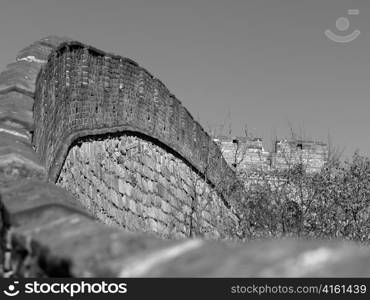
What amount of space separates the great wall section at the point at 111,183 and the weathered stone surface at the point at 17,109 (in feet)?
0.05

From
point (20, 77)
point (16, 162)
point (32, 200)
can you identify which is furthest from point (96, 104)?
point (32, 200)

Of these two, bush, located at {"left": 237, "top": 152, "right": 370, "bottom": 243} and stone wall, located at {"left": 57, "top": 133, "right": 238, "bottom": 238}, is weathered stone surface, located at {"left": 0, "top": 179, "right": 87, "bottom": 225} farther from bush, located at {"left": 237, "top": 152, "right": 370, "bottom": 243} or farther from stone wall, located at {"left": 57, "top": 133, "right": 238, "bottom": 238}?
bush, located at {"left": 237, "top": 152, "right": 370, "bottom": 243}

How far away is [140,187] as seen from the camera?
8695mm

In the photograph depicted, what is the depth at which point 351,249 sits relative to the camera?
1.70 metres

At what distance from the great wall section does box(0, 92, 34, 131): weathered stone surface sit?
0.01 meters

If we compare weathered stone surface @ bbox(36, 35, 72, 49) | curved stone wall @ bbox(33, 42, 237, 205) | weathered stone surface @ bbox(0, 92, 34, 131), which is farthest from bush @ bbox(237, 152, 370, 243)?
weathered stone surface @ bbox(0, 92, 34, 131)

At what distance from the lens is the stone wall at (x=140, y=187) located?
682 cm

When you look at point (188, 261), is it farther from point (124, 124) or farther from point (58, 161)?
point (124, 124)

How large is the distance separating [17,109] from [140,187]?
131 inches

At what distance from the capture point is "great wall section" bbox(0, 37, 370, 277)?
6.19 feet

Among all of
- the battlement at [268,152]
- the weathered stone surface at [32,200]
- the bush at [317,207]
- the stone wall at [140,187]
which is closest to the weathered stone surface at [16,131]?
the stone wall at [140,187]

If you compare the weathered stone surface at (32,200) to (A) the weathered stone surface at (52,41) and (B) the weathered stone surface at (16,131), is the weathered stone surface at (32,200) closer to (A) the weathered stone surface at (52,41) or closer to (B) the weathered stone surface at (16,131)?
(B) the weathered stone surface at (16,131)

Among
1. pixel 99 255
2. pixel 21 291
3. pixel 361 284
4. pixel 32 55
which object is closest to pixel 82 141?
pixel 32 55

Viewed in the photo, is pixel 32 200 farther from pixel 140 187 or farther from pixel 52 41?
pixel 140 187
